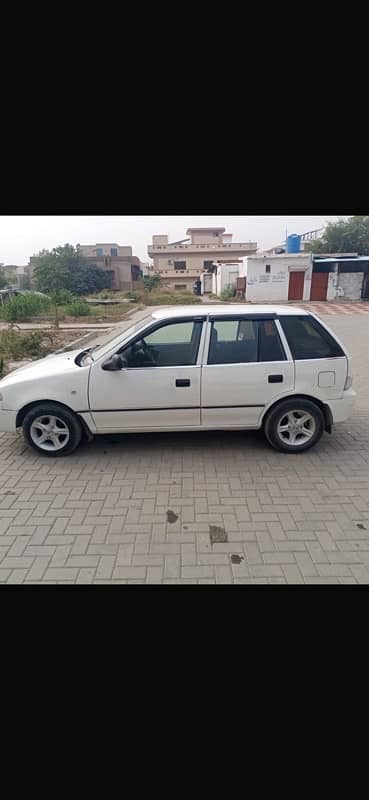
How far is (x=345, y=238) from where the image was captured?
43.1 metres

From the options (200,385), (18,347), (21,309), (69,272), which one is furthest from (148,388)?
(69,272)

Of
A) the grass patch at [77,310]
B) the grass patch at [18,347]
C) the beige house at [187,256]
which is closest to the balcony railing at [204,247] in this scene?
the beige house at [187,256]

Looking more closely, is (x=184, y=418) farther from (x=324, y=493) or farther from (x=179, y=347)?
(x=324, y=493)

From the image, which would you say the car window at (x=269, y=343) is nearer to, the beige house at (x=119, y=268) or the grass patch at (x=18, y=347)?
the grass patch at (x=18, y=347)

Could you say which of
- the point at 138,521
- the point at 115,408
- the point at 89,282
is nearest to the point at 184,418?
the point at 115,408

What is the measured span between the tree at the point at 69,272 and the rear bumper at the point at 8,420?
37.1 metres

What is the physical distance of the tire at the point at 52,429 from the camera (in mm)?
4039

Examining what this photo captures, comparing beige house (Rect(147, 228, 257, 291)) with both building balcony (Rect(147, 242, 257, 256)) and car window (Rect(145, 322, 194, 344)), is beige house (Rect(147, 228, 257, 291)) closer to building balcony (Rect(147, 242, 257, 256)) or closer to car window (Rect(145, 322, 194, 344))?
building balcony (Rect(147, 242, 257, 256))

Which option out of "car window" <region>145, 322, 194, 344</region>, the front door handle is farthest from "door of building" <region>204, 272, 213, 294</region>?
the front door handle

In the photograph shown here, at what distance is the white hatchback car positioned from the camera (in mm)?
3969

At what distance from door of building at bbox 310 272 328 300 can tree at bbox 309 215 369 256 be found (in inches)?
748

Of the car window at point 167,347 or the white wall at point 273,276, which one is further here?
the white wall at point 273,276

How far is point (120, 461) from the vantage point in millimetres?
4113

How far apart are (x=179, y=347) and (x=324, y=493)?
2.09m
